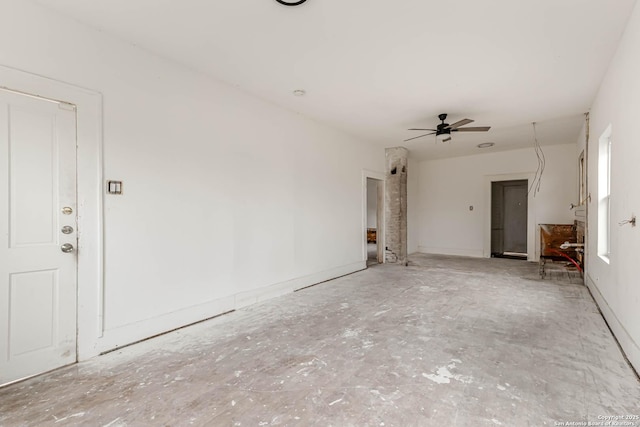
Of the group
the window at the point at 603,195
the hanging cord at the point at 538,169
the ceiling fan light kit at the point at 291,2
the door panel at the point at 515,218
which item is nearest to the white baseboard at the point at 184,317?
the ceiling fan light kit at the point at 291,2

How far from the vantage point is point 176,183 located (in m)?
3.12

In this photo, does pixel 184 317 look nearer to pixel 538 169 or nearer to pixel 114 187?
pixel 114 187

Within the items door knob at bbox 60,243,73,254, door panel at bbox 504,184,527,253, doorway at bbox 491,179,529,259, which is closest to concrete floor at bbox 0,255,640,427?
door knob at bbox 60,243,73,254

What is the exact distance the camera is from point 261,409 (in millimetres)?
1835

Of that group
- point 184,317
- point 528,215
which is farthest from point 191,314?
point 528,215

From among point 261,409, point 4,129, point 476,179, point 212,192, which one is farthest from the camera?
point 476,179

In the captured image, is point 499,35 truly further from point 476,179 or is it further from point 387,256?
point 476,179

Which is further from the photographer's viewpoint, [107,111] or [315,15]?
[107,111]

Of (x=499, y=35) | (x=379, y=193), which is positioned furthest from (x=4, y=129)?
Answer: (x=379, y=193)

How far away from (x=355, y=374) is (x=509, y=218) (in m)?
8.02

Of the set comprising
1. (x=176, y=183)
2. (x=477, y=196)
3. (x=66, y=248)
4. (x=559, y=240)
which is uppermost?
(x=477, y=196)

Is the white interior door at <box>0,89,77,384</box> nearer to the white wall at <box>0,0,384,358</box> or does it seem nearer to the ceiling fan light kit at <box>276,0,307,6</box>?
the white wall at <box>0,0,384,358</box>

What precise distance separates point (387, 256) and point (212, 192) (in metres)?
4.63

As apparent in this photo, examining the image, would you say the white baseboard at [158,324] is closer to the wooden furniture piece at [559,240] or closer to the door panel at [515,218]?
the wooden furniture piece at [559,240]
